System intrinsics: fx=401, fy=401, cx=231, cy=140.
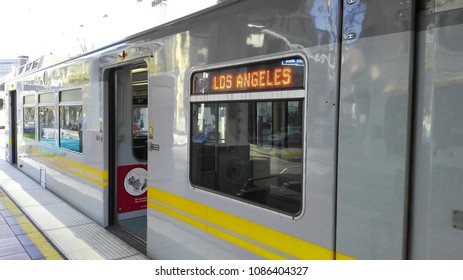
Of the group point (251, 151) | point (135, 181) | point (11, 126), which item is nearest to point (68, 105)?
point (135, 181)

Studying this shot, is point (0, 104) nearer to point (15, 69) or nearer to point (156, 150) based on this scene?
point (15, 69)

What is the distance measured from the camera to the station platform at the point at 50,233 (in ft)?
13.8

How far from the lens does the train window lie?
234cm

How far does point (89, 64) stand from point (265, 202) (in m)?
3.55

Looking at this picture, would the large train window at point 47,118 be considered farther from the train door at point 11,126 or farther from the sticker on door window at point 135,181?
the train door at point 11,126

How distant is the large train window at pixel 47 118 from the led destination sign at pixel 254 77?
452 centimetres

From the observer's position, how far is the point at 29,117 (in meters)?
8.55

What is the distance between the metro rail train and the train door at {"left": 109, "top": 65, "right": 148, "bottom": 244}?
2.26 ft

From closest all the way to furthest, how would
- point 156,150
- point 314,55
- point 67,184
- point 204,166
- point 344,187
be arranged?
point 344,187 → point 314,55 → point 204,166 → point 156,150 → point 67,184

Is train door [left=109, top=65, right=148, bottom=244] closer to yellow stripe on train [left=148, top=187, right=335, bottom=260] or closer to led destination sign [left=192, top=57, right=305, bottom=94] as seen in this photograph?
yellow stripe on train [left=148, top=187, right=335, bottom=260]

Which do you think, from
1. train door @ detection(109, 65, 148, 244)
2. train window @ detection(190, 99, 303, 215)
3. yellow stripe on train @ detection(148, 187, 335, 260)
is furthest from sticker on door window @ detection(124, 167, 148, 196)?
train window @ detection(190, 99, 303, 215)

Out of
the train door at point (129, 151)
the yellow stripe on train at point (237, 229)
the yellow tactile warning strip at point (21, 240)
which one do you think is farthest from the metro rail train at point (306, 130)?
the yellow tactile warning strip at point (21, 240)

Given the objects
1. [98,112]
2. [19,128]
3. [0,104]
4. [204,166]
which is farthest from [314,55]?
[0,104]

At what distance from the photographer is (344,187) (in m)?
2.01
